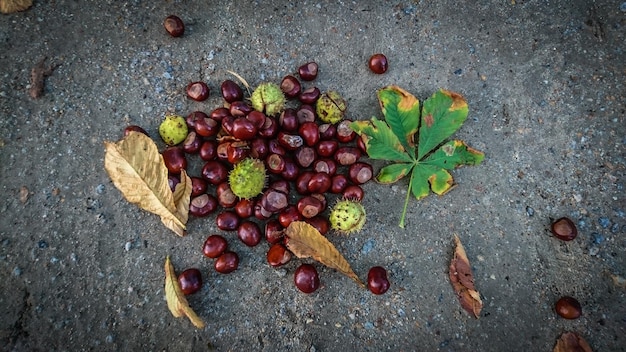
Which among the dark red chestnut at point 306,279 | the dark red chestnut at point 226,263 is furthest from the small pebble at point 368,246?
the dark red chestnut at point 226,263

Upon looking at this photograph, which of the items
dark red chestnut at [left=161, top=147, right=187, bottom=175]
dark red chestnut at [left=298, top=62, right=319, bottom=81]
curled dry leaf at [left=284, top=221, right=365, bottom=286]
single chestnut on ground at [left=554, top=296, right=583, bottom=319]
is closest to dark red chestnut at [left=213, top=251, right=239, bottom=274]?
curled dry leaf at [left=284, top=221, right=365, bottom=286]

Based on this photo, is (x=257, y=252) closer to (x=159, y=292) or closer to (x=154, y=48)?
(x=159, y=292)

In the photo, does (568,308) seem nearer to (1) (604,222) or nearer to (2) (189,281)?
(1) (604,222)

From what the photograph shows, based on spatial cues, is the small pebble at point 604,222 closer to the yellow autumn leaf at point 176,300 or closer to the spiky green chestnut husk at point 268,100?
the spiky green chestnut husk at point 268,100

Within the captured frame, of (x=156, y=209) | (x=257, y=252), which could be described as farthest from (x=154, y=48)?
(x=257, y=252)

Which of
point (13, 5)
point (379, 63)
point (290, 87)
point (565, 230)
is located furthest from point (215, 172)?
point (565, 230)
